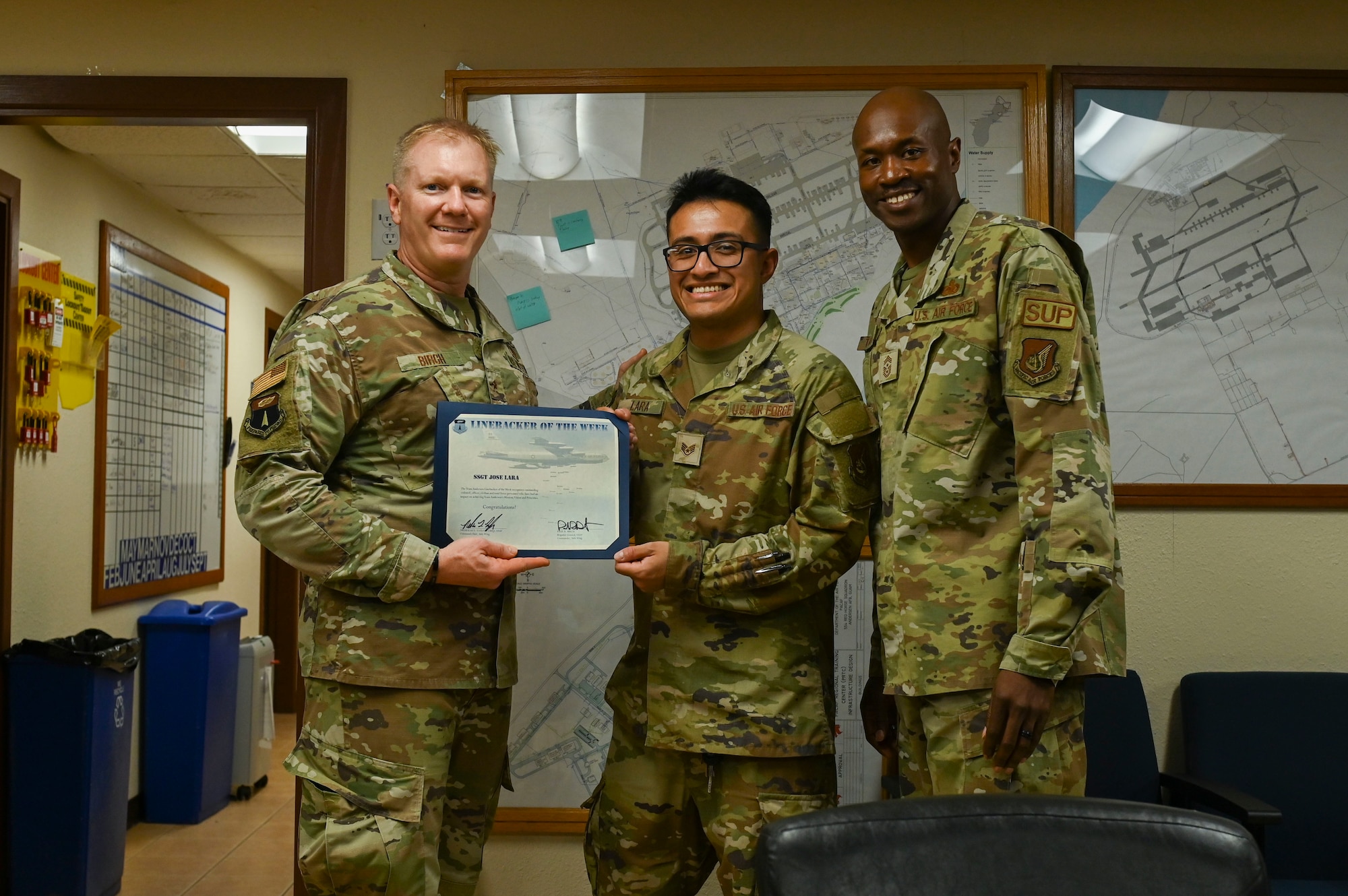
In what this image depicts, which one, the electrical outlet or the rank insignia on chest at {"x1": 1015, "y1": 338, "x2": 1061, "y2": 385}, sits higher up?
the electrical outlet

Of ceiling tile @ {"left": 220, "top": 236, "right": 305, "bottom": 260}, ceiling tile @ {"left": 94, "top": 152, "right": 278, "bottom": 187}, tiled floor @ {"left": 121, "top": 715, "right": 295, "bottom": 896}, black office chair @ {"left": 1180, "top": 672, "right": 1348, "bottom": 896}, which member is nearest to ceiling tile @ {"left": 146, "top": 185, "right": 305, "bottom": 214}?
ceiling tile @ {"left": 94, "top": 152, "right": 278, "bottom": 187}

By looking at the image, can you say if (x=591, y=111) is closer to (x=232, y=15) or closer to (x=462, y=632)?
(x=232, y=15)

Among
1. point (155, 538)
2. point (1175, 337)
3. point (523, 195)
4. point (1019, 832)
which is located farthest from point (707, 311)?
point (155, 538)

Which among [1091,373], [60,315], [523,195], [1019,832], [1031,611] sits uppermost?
[523,195]

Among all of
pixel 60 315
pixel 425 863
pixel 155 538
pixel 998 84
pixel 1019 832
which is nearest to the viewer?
pixel 1019 832

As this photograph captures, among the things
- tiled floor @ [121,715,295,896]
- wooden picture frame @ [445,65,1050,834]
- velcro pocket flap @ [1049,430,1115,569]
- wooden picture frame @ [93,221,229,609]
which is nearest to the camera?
velcro pocket flap @ [1049,430,1115,569]

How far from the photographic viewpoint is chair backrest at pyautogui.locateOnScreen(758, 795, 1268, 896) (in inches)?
36.0

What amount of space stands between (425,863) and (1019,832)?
3.82ft

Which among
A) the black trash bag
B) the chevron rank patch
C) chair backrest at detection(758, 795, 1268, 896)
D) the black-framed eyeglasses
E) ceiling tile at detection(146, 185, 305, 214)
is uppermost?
ceiling tile at detection(146, 185, 305, 214)

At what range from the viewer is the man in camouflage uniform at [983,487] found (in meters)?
1.49

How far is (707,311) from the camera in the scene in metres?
1.88

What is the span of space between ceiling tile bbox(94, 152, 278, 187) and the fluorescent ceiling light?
19cm

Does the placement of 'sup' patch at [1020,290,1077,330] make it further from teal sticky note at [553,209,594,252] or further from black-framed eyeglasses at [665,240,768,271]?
teal sticky note at [553,209,594,252]

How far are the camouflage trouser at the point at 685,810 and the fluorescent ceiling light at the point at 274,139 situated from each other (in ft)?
8.80
